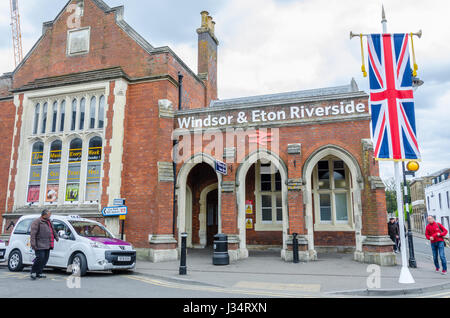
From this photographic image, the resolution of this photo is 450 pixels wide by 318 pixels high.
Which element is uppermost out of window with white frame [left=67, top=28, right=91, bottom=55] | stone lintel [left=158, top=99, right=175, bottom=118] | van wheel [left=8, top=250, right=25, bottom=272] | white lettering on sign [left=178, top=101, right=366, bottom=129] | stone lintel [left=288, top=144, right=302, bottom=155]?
window with white frame [left=67, top=28, right=91, bottom=55]

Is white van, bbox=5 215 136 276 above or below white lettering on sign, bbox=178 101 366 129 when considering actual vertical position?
below

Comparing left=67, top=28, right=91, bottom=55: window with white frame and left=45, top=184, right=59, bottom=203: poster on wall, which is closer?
left=45, top=184, right=59, bottom=203: poster on wall

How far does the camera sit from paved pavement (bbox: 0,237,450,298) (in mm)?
7449

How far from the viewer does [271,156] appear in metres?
14.1

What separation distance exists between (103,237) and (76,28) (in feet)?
37.3

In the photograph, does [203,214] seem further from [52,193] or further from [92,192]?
[52,193]

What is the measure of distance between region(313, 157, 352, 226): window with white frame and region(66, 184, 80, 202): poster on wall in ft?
35.0

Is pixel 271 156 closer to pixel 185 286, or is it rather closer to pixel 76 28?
pixel 185 286

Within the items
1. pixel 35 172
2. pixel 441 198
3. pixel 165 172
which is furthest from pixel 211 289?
pixel 441 198

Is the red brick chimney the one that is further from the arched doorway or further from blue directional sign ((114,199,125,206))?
blue directional sign ((114,199,125,206))

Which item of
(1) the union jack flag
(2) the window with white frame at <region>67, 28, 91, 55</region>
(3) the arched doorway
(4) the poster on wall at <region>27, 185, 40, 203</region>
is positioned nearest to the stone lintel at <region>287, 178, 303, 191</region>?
(3) the arched doorway

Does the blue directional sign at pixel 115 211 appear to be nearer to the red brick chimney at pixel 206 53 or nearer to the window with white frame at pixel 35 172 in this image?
the window with white frame at pixel 35 172

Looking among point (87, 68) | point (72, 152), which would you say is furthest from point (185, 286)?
point (87, 68)

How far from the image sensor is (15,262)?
10.7 metres
